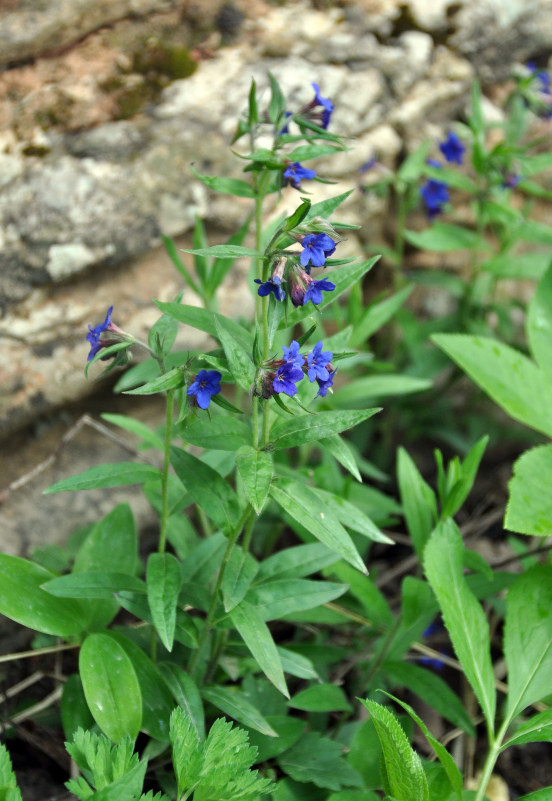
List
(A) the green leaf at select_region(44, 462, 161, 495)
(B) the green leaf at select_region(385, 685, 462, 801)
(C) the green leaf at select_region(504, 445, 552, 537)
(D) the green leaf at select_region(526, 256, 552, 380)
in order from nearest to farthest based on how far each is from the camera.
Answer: (B) the green leaf at select_region(385, 685, 462, 801), (A) the green leaf at select_region(44, 462, 161, 495), (C) the green leaf at select_region(504, 445, 552, 537), (D) the green leaf at select_region(526, 256, 552, 380)

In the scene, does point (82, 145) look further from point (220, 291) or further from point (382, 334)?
point (382, 334)

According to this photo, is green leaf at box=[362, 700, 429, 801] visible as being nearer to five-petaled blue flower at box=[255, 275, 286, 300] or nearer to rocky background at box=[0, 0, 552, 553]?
five-petaled blue flower at box=[255, 275, 286, 300]

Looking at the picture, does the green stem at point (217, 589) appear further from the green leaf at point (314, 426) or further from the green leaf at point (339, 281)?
the green leaf at point (339, 281)

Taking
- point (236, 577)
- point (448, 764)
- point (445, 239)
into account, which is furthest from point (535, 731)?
point (445, 239)

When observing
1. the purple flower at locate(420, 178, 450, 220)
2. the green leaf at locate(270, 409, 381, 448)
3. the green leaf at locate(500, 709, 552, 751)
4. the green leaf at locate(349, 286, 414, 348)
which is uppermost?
the green leaf at locate(270, 409, 381, 448)

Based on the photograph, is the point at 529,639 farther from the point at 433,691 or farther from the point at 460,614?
the point at 433,691

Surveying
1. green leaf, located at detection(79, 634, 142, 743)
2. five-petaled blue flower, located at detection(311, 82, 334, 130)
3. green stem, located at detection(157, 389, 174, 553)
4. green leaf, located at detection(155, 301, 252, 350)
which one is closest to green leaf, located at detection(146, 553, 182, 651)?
green stem, located at detection(157, 389, 174, 553)

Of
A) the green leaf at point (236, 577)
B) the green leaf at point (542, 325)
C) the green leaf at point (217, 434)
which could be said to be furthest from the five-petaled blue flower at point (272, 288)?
the green leaf at point (542, 325)
